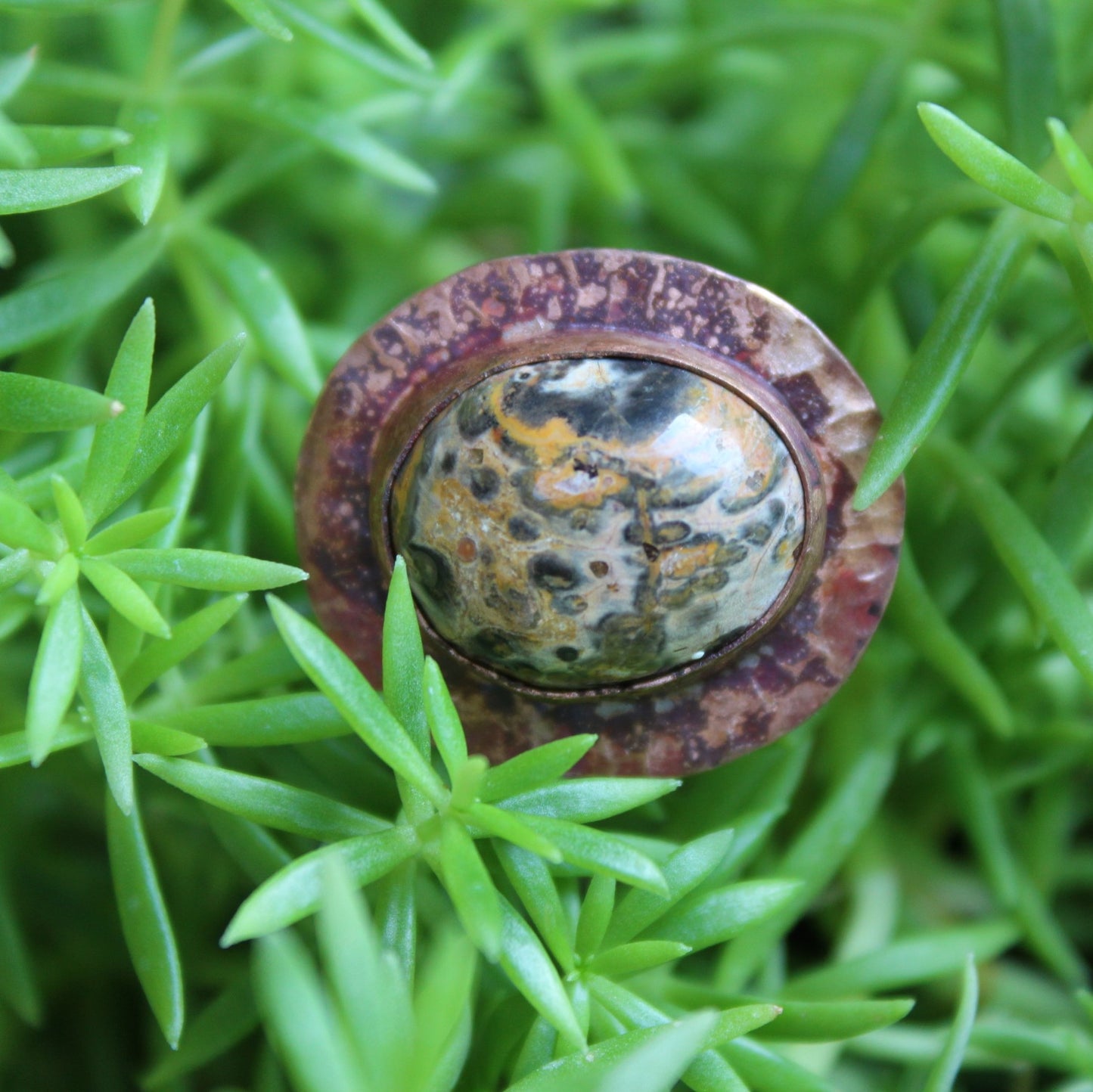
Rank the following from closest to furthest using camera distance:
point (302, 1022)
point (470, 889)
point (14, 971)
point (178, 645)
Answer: point (302, 1022) → point (470, 889) → point (178, 645) → point (14, 971)

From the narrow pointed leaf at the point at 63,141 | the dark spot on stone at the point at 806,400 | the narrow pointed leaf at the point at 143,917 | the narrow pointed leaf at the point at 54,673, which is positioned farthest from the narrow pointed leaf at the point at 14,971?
the dark spot on stone at the point at 806,400

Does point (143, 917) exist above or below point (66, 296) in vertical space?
below

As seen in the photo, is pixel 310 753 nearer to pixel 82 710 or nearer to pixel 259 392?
pixel 82 710

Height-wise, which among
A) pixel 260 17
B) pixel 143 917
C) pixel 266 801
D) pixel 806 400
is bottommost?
pixel 143 917

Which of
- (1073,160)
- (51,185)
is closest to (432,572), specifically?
(51,185)

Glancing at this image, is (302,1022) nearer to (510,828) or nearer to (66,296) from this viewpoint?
(510,828)

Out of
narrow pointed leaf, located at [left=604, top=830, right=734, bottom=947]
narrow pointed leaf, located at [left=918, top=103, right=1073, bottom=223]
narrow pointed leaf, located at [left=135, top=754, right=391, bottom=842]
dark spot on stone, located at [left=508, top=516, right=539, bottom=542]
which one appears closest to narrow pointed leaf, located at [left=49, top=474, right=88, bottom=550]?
narrow pointed leaf, located at [left=135, top=754, right=391, bottom=842]

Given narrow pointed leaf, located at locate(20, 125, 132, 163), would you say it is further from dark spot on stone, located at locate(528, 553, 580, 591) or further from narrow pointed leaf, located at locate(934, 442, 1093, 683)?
narrow pointed leaf, located at locate(934, 442, 1093, 683)

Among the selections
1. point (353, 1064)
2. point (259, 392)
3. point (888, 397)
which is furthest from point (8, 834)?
point (888, 397)
